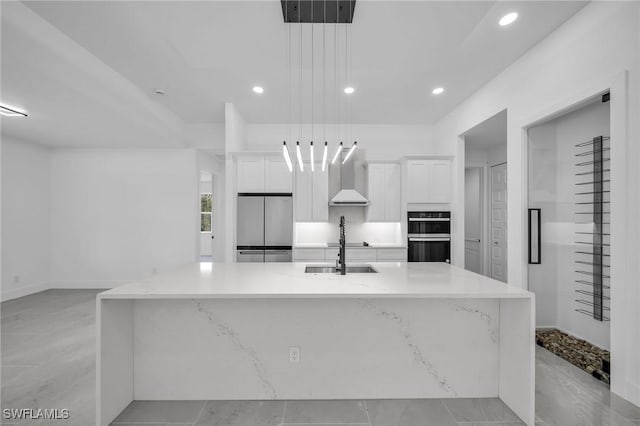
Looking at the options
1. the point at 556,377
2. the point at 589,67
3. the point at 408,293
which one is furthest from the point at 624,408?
the point at 589,67

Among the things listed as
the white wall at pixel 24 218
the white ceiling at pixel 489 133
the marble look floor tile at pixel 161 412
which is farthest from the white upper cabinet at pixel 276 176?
the white wall at pixel 24 218

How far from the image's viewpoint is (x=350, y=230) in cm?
541

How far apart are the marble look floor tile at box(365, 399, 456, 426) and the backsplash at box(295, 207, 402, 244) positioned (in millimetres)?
3319

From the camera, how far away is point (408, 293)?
72.3 inches

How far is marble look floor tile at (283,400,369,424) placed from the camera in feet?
6.40

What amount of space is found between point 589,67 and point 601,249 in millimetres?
1546

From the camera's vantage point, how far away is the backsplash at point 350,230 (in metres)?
5.36

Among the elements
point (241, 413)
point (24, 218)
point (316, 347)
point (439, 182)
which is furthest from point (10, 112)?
point (439, 182)

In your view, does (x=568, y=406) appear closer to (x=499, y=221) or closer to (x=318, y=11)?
(x=318, y=11)

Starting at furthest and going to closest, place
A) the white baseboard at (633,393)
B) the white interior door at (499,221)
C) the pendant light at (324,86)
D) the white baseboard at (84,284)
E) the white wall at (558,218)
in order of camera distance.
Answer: the white baseboard at (84,284)
the white interior door at (499,221)
the white wall at (558,218)
the pendant light at (324,86)
the white baseboard at (633,393)

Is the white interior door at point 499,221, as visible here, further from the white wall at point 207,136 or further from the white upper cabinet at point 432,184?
the white wall at point 207,136

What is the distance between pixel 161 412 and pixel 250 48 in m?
3.18

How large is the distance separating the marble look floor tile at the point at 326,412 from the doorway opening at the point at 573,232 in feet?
6.70

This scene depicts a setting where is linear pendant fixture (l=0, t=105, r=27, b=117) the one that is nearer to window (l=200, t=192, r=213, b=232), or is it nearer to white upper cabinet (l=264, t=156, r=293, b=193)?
white upper cabinet (l=264, t=156, r=293, b=193)
